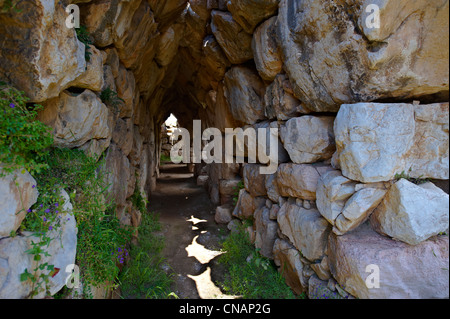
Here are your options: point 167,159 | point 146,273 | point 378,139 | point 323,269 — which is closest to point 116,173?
point 146,273

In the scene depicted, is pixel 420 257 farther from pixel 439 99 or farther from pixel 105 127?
pixel 105 127

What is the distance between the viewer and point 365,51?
2.45 meters

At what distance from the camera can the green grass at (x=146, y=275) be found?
343cm

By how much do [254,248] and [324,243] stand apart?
189 cm

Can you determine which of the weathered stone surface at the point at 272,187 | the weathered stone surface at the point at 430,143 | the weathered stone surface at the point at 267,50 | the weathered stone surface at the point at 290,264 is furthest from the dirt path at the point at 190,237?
the weathered stone surface at the point at 267,50

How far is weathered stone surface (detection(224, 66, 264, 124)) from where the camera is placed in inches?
190

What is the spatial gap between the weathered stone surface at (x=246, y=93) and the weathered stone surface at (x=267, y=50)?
26.2 inches

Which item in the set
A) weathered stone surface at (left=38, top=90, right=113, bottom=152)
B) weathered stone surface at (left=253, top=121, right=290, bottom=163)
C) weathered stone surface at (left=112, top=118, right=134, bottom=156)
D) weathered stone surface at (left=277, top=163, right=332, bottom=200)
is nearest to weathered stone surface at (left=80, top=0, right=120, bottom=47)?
weathered stone surface at (left=38, top=90, right=113, bottom=152)

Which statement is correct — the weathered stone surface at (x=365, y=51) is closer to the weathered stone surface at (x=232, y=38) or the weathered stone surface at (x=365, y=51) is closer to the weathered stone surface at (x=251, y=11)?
the weathered stone surface at (x=251, y=11)

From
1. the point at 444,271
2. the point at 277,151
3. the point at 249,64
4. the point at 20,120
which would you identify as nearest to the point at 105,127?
the point at 20,120

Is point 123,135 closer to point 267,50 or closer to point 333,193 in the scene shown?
point 267,50

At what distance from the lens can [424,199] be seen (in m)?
2.17
